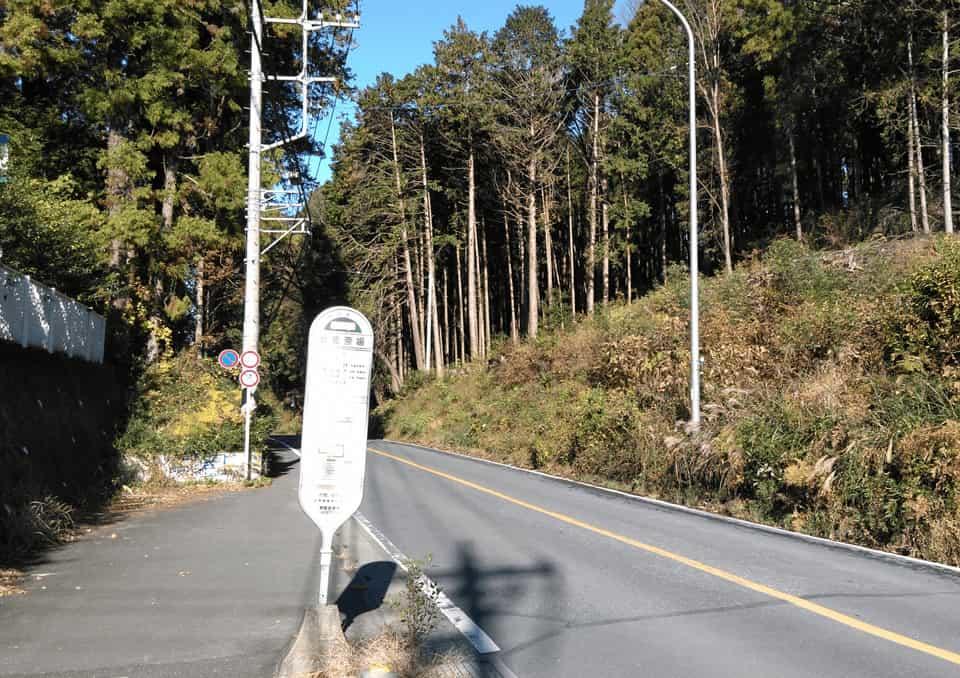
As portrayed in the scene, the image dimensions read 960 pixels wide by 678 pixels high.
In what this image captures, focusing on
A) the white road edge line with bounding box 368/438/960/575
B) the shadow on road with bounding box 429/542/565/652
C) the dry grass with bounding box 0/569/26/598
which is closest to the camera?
the shadow on road with bounding box 429/542/565/652

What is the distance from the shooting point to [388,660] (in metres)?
5.16

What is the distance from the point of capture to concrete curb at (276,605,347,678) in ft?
16.2

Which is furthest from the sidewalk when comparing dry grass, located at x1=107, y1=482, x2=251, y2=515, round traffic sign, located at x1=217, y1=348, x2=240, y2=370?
round traffic sign, located at x1=217, y1=348, x2=240, y2=370

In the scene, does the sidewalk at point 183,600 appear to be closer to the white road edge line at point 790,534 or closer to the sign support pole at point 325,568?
the sign support pole at point 325,568

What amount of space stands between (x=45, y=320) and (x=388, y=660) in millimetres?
9707

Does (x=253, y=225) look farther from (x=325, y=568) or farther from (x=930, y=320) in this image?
(x=930, y=320)

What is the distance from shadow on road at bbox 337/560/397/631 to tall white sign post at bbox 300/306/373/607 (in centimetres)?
130

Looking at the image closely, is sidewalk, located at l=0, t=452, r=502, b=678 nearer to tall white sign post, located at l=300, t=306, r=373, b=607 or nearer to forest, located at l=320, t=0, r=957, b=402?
tall white sign post, located at l=300, t=306, r=373, b=607

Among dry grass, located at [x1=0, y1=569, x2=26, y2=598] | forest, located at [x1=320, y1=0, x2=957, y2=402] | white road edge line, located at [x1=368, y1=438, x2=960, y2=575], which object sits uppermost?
forest, located at [x1=320, y1=0, x2=957, y2=402]

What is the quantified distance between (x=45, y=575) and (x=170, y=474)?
838 cm

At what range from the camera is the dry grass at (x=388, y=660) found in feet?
16.4

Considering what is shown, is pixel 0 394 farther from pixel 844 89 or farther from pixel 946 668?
pixel 844 89

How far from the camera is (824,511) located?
10672 mm

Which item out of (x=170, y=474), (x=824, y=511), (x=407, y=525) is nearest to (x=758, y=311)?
(x=824, y=511)
